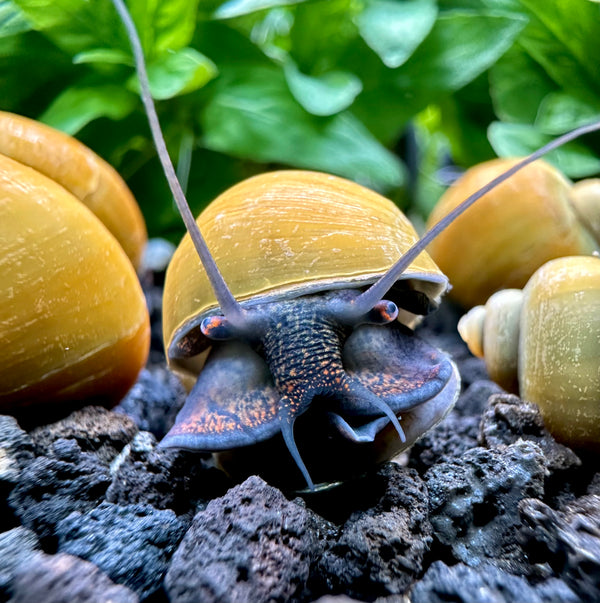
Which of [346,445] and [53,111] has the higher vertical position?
[53,111]

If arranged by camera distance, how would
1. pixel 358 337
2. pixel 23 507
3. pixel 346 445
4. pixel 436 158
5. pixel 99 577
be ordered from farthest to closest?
pixel 436 158, pixel 358 337, pixel 346 445, pixel 23 507, pixel 99 577

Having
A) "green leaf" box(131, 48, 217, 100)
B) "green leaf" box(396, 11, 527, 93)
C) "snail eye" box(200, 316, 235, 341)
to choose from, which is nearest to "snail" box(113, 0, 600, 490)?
"snail eye" box(200, 316, 235, 341)

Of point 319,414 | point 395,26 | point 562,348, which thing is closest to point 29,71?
point 395,26

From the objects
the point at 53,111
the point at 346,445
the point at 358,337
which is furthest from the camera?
the point at 53,111

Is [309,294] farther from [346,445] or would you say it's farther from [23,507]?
[23,507]

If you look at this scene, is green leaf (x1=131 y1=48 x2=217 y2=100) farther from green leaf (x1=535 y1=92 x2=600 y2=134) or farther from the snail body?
green leaf (x1=535 y1=92 x2=600 y2=134)

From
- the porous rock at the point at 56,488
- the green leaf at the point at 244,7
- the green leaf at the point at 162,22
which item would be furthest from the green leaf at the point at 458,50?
the porous rock at the point at 56,488

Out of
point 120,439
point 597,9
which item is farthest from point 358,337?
point 597,9

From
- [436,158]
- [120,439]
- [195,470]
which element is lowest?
[195,470]

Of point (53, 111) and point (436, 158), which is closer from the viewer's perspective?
point (53, 111)
